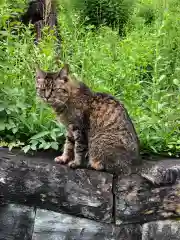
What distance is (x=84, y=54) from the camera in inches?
225

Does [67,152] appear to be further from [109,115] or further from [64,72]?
[64,72]

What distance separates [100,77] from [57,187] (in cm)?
187

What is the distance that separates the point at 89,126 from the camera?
12.1ft

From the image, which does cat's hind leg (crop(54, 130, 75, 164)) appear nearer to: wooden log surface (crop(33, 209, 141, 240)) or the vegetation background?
the vegetation background

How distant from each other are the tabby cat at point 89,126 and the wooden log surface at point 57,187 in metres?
0.10

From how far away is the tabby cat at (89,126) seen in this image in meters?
3.62

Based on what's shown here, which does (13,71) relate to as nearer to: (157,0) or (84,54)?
(84,54)

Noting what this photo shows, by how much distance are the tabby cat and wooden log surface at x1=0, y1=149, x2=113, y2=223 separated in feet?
0.33

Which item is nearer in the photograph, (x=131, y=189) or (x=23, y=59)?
(x=131, y=189)

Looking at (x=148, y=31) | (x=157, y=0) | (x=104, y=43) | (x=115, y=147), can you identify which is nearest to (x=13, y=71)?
(x=115, y=147)

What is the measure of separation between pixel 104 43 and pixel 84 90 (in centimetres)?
257

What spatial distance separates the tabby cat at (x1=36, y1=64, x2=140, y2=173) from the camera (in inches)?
143

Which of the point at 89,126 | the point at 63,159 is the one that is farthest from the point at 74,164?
the point at 89,126

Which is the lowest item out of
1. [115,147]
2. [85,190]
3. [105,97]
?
[85,190]
